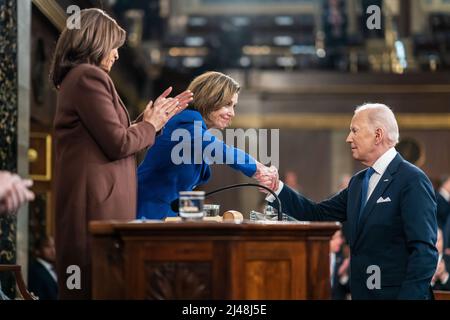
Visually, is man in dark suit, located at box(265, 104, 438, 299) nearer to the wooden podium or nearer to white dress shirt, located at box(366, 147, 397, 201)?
white dress shirt, located at box(366, 147, 397, 201)

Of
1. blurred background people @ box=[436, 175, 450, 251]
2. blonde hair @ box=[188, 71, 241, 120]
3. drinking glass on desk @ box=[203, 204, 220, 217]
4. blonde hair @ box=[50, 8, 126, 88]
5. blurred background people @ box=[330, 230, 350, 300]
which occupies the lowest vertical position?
blurred background people @ box=[330, 230, 350, 300]

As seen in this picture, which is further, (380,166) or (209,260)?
(380,166)

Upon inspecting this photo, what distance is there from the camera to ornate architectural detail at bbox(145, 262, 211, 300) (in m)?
2.89

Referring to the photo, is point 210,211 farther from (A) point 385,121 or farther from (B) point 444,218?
(B) point 444,218

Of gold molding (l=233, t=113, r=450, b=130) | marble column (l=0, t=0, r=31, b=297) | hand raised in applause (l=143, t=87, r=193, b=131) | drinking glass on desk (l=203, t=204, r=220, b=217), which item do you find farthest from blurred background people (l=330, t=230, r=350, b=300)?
hand raised in applause (l=143, t=87, r=193, b=131)

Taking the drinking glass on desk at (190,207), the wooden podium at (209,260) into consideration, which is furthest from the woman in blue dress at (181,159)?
the wooden podium at (209,260)

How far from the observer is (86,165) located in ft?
10.8

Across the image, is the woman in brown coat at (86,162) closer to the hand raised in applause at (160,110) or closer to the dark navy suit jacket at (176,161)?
the hand raised in applause at (160,110)

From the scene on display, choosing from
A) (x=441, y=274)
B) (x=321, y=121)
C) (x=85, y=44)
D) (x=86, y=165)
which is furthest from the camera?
(x=321, y=121)

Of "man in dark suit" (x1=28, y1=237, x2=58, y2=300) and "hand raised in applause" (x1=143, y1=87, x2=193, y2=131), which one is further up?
"hand raised in applause" (x1=143, y1=87, x2=193, y2=131)

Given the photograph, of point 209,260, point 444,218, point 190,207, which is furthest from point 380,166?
point 444,218

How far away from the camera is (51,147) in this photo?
28.3 feet

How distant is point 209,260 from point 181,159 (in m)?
1.22

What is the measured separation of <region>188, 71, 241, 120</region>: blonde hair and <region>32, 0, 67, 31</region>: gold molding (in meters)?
2.75
